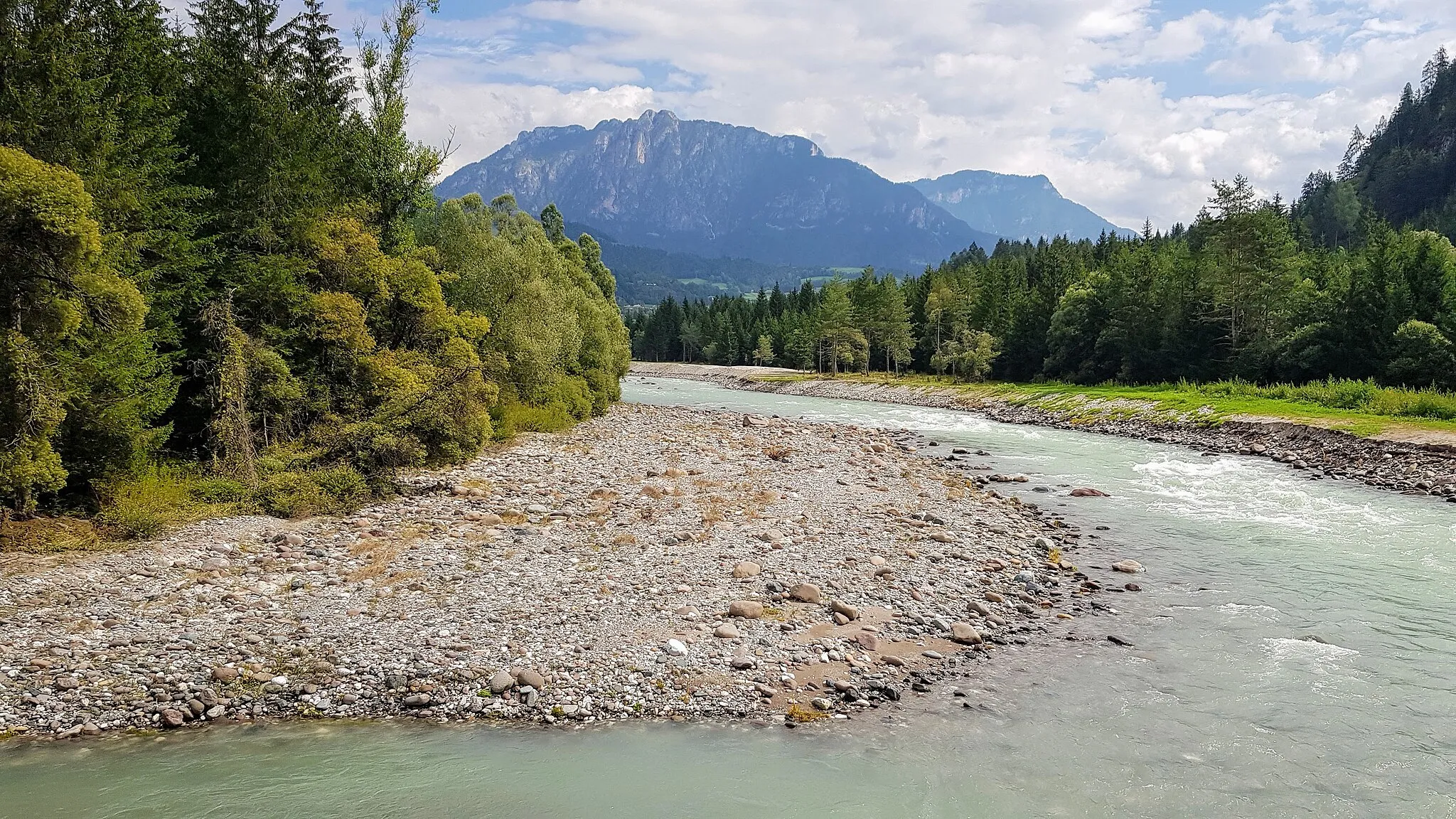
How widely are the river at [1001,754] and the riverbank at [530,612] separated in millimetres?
673

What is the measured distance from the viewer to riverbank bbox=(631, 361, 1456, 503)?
92.7ft

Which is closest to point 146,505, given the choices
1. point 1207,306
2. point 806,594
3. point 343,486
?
point 343,486

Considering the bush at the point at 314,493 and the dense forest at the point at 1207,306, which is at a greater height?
the dense forest at the point at 1207,306

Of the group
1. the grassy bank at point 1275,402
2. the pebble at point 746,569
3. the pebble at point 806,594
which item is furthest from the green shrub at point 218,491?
the grassy bank at point 1275,402

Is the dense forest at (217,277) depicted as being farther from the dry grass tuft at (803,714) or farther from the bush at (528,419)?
the dry grass tuft at (803,714)

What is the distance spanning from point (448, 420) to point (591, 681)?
51.5ft

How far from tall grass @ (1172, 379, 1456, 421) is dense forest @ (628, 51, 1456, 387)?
3618 millimetres

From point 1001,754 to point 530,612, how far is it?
25.3 feet

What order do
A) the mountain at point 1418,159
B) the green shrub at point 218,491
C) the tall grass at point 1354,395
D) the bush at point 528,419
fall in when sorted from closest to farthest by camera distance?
the green shrub at point 218,491, the bush at point 528,419, the tall grass at point 1354,395, the mountain at point 1418,159

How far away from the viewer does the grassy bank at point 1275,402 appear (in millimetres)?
36406

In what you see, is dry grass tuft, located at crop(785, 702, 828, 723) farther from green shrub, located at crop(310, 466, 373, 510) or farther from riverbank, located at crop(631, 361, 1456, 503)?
riverbank, located at crop(631, 361, 1456, 503)

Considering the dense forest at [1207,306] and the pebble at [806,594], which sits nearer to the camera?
the pebble at [806,594]

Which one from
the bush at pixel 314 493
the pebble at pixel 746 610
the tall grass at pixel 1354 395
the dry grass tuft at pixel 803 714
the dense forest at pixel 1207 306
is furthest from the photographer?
the dense forest at pixel 1207 306

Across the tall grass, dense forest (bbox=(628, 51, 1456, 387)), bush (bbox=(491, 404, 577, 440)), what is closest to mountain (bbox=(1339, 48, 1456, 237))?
dense forest (bbox=(628, 51, 1456, 387))
